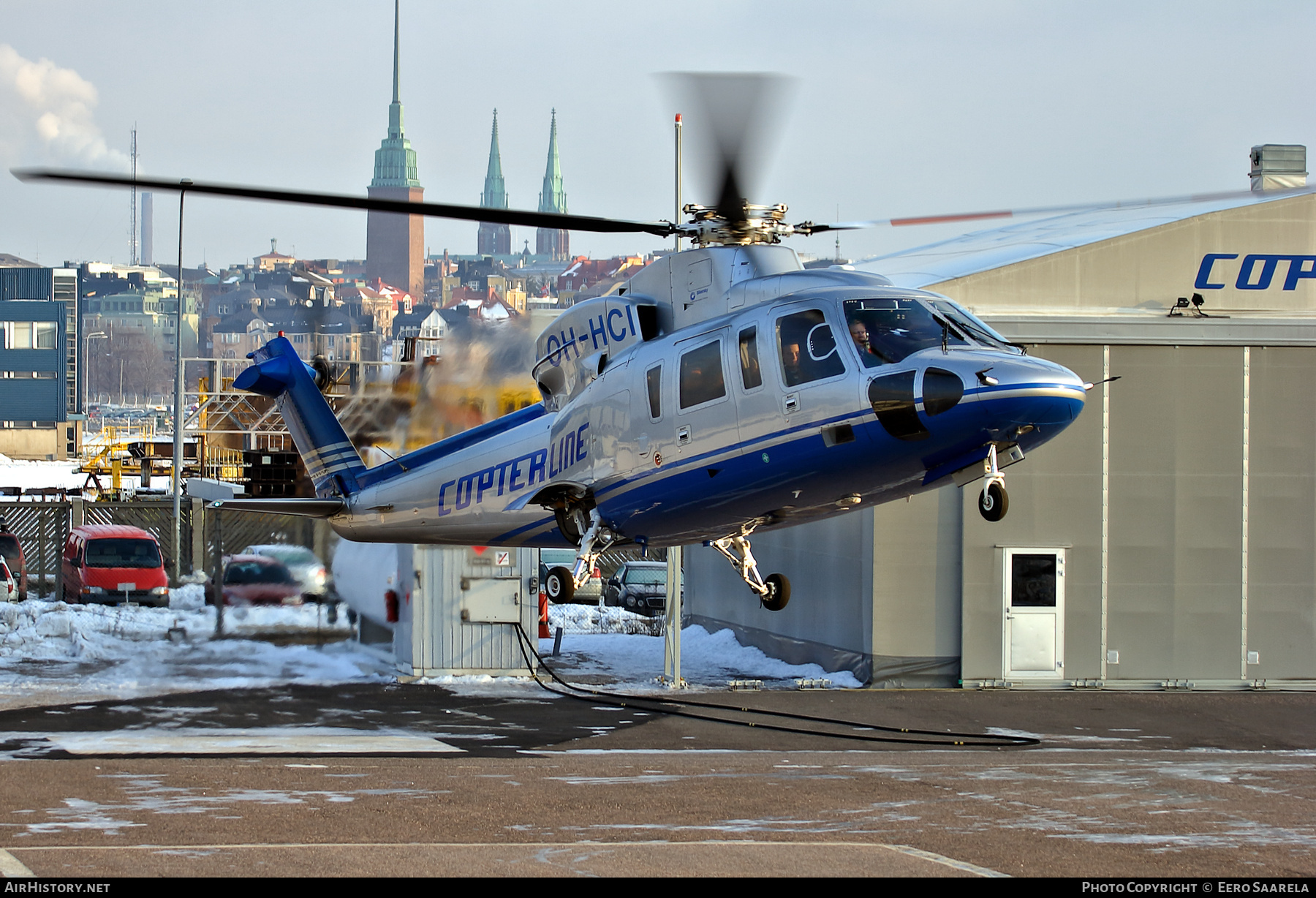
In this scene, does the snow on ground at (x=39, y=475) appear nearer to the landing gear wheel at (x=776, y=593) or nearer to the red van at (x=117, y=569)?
the red van at (x=117, y=569)

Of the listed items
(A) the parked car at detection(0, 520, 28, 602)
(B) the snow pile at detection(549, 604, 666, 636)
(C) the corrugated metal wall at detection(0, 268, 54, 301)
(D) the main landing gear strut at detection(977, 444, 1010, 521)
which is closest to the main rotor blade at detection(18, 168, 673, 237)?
(D) the main landing gear strut at detection(977, 444, 1010, 521)

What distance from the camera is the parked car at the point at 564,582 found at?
13961 millimetres

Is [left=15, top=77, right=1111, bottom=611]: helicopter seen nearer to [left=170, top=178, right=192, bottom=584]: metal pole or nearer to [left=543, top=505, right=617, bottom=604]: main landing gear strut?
[left=543, top=505, right=617, bottom=604]: main landing gear strut

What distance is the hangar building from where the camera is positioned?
22.8 meters

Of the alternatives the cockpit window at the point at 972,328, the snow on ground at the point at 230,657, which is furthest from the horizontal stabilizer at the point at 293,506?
the cockpit window at the point at 972,328

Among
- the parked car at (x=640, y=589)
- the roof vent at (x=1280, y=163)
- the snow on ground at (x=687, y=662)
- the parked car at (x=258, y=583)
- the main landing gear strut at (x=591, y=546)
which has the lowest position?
the snow on ground at (x=687, y=662)

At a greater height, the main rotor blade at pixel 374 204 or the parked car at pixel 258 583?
the main rotor blade at pixel 374 204

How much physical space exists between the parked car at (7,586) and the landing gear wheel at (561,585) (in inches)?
736

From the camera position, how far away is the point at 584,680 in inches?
894

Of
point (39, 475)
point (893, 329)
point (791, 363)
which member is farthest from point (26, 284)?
point (893, 329)

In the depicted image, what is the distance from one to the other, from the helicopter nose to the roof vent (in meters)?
17.7

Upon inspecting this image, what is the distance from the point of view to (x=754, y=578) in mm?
14453

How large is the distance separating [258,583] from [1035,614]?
1346cm
